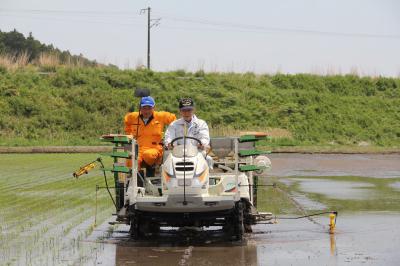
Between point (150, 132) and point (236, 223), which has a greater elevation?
point (150, 132)

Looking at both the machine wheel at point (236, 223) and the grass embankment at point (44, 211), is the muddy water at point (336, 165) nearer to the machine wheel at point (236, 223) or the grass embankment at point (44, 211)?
the grass embankment at point (44, 211)

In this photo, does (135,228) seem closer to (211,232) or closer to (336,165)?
(211,232)

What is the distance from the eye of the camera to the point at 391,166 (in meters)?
32.8

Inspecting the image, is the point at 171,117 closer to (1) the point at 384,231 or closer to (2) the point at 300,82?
(1) the point at 384,231

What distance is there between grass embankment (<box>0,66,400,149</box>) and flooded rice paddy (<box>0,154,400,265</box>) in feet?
83.3

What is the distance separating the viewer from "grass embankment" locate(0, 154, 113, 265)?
11758mm

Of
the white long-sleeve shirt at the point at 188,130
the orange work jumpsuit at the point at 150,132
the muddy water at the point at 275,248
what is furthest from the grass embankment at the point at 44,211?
the white long-sleeve shirt at the point at 188,130

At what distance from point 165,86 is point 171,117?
4472cm

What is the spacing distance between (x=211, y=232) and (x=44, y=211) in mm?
4258

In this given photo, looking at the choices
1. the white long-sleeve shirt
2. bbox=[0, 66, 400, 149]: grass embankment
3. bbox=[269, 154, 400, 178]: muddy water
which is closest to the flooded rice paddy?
the white long-sleeve shirt

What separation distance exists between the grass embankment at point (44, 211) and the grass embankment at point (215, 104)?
20.6 metres

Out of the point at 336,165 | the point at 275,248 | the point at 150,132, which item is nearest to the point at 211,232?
the point at 150,132

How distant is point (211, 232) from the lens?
539 inches

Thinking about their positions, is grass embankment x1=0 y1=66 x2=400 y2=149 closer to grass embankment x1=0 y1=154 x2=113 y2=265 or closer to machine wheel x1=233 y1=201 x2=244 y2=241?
grass embankment x1=0 y1=154 x2=113 y2=265
